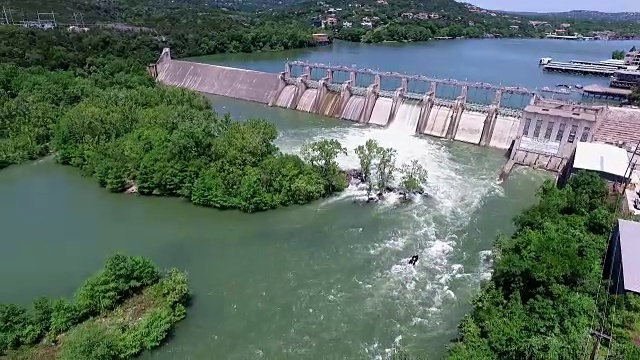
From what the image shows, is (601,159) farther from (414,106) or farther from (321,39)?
(321,39)

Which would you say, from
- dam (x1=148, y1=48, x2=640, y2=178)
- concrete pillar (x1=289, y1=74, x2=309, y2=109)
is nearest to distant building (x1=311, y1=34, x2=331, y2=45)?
dam (x1=148, y1=48, x2=640, y2=178)

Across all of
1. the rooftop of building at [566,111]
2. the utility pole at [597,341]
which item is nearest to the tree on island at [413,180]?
the rooftop of building at [566,111]

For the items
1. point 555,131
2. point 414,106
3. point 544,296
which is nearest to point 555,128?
point 555,131

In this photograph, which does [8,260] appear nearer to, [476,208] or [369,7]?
[476,208]

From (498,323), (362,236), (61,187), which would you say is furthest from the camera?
(61,187)

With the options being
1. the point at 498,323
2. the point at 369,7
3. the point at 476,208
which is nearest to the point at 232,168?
the point at 476,208
